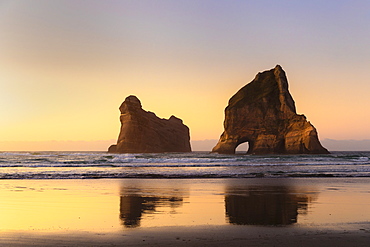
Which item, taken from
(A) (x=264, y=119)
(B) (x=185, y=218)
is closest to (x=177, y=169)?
(B) (x=185, y=218)

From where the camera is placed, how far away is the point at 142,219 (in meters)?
9.48

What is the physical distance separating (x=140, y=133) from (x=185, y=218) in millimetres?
122756

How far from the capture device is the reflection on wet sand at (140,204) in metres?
9.64

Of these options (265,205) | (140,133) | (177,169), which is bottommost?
(265,205)

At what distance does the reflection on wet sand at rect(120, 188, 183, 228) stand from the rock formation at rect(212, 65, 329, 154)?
7561 centimetres

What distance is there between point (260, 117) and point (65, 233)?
91.1 meters

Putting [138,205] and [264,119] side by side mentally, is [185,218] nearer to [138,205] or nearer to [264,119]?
[138,205]

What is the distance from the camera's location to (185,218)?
9.62m

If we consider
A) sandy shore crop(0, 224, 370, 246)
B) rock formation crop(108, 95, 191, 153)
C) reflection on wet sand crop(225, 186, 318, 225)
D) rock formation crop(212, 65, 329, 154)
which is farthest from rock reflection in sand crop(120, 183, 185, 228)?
rock formation crop(108, 95, 191, 153)

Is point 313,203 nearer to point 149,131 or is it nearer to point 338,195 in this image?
point 338,195

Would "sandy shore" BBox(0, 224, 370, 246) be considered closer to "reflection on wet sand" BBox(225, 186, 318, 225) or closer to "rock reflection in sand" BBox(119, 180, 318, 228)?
"rock reflection in sand" BBox(119, 180, 318, 228)

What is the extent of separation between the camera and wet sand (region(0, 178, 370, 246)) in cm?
735

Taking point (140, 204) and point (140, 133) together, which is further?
point (140, 133)

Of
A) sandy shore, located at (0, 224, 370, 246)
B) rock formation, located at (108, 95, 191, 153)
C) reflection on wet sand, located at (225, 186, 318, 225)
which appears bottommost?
reflection on wet sand, located at (225, 186, 318, 225)
